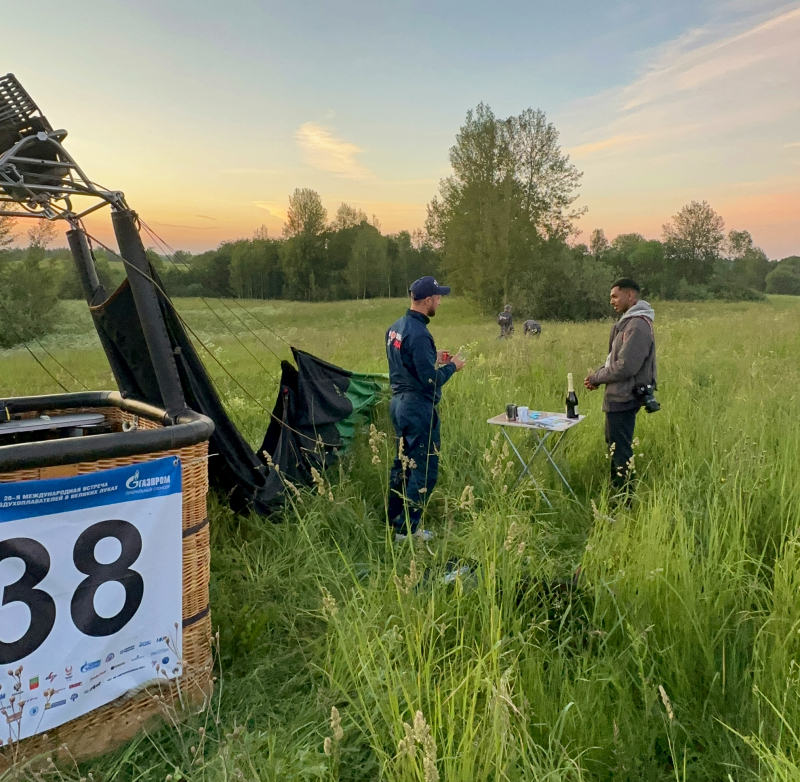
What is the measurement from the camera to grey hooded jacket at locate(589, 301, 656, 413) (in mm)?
4715

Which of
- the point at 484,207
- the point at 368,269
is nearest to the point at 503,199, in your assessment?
the point at 484,207

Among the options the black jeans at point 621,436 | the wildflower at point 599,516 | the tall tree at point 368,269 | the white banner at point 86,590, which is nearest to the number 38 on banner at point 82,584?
the white banner at point 86,590

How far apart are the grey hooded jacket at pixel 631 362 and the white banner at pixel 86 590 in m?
3.61

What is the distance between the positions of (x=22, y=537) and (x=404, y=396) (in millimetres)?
2898

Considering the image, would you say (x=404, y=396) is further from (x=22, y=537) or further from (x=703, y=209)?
(x=703, y=209)

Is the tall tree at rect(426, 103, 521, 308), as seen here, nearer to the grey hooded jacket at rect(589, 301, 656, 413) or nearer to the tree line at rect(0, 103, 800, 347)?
the tree line at rect(0, 103, 800, 347)

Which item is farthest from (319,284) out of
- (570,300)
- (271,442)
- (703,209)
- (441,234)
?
(271,442)

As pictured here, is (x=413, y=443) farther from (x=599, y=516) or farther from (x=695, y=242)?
(x=695, y=242)

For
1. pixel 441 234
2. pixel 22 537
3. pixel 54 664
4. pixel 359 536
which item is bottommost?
pixel 359 536

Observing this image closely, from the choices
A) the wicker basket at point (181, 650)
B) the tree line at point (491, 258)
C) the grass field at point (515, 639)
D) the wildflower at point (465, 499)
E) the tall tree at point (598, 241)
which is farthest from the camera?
the tall tree at point (598, 241)

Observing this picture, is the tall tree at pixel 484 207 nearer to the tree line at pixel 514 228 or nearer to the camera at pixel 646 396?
the tree line at pixel 514 228

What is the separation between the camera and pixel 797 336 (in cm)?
1198

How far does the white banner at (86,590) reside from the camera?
2.08 meters

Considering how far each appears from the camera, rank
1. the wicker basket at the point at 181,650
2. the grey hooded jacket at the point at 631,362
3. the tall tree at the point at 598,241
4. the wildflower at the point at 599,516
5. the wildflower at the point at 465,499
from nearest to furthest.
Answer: the wicker basket at the point at 181,650, the wildflower at the point at 465,499, the wildflower at the point at 599,516, the grey hooded jacket at the point at 631,362, the tall tree at the point at 598,241
